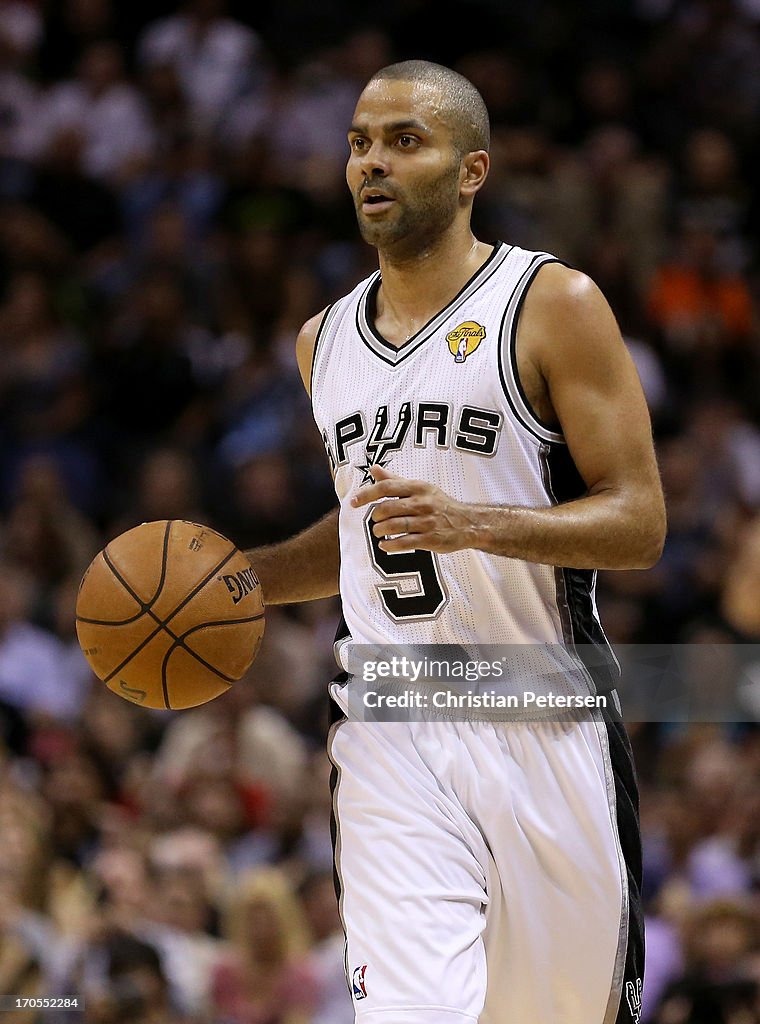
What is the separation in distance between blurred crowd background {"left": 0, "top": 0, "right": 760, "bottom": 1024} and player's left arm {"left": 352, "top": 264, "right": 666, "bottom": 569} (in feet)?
10.3

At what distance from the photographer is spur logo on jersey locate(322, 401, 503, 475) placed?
160 inches

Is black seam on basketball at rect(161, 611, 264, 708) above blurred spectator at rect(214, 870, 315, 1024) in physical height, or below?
above

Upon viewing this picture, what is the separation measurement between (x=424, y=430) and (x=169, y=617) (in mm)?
826

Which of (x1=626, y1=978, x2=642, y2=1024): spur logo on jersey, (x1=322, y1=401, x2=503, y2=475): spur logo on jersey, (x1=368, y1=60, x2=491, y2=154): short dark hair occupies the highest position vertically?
(x1=368, y1=60, x2=491, y2=154): short dark hair

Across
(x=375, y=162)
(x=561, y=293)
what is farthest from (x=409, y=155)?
(x=561, y=293)

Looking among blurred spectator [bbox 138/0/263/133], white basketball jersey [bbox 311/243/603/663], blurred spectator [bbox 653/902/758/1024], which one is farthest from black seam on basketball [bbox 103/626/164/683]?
blurred spectator [bbox 138/0/263/133]

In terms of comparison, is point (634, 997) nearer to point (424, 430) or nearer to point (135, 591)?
point (424, 430)

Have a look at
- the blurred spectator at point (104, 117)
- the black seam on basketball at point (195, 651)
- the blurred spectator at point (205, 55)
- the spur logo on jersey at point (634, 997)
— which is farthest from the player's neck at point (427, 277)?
the blurred spectator at point (205, 55)

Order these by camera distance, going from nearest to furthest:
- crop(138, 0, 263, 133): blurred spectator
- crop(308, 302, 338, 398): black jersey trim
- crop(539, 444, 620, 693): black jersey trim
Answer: crop(539, 444, 620, 693): black jersey trim, crop(308, 302, 338, 398): black jersey trim, crop(138, 0, 263, 133): blurred spectator

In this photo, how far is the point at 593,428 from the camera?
157 inches

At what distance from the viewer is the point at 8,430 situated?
33.1ft

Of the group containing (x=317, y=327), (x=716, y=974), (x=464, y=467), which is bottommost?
(x=716, y=974)

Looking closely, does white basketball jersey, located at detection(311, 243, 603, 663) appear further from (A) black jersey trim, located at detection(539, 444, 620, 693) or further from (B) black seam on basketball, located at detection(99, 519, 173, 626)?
(B) black seam on basketball, located at detection(99, 519, 173, 626)

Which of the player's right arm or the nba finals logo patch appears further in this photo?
the player's right arm
